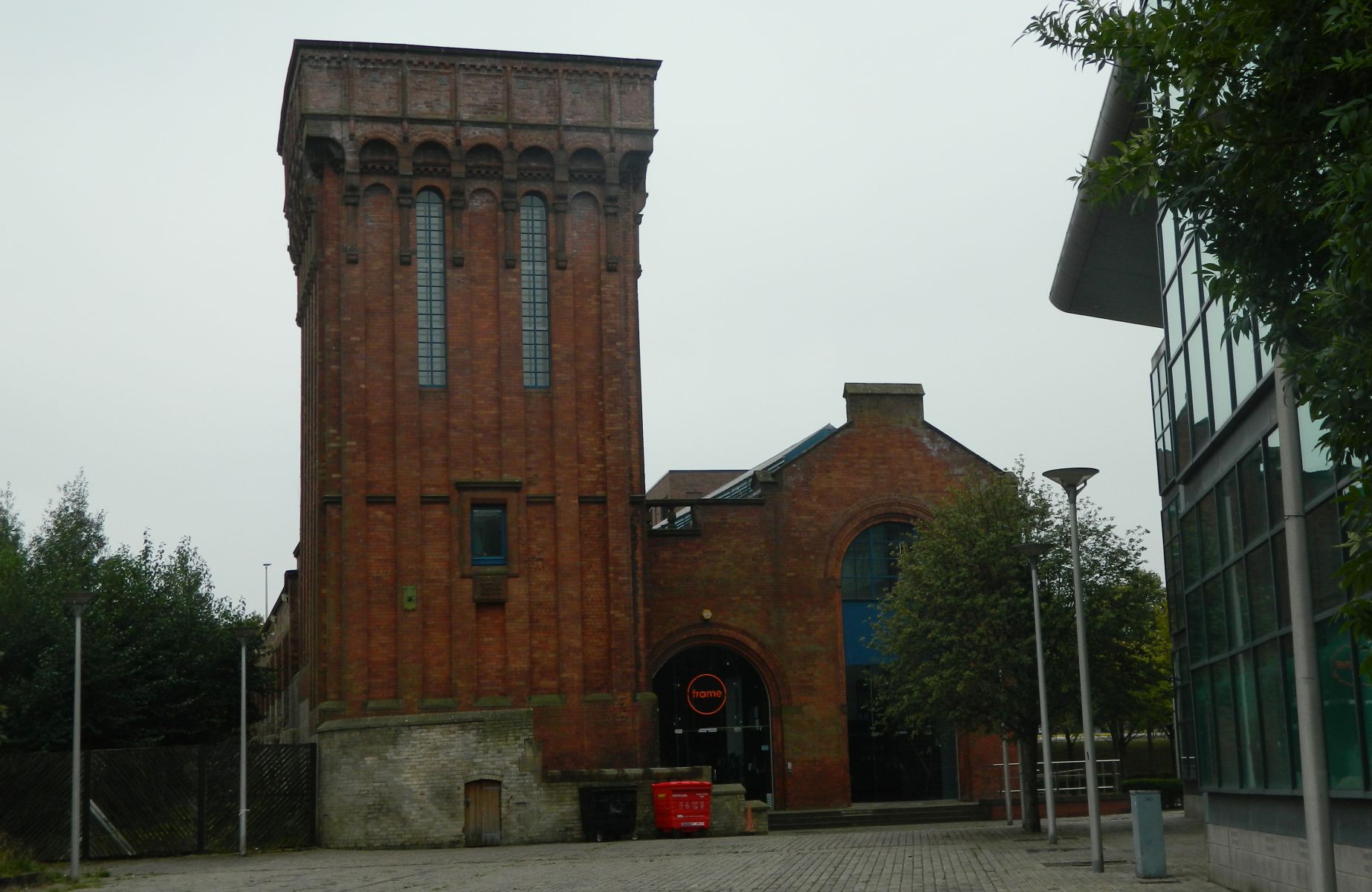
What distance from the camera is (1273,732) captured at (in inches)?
648

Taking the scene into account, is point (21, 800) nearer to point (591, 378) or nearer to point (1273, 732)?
point (591, 378)

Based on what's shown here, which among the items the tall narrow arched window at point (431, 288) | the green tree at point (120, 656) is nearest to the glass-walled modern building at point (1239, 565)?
the tall narrow arched window at point (431, 288)

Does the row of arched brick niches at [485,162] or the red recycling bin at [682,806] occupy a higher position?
the row of arched brick niches at [485,162]

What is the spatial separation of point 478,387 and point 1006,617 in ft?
47.9

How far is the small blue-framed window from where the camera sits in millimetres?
37219

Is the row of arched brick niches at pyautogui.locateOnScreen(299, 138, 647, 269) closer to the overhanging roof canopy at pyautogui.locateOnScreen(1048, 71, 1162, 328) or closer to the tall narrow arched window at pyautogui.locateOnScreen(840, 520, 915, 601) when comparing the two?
the tall narrow arched window at pyautogui.locateOnScreen(840, 520, 915, 601)

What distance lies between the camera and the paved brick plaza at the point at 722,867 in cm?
2067

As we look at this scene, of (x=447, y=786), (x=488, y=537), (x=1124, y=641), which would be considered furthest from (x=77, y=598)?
(x=1124, y=641)

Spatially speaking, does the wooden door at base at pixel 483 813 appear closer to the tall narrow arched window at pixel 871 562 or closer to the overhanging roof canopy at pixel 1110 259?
the tall narrow arched window at pixel 871 562

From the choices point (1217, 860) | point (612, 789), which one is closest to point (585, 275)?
point (612, 789)

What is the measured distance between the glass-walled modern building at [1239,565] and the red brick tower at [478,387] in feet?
53.1

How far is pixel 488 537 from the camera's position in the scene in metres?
37.3

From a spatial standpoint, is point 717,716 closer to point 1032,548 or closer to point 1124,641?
point 1124,641

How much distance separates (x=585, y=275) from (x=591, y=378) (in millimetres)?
2629
